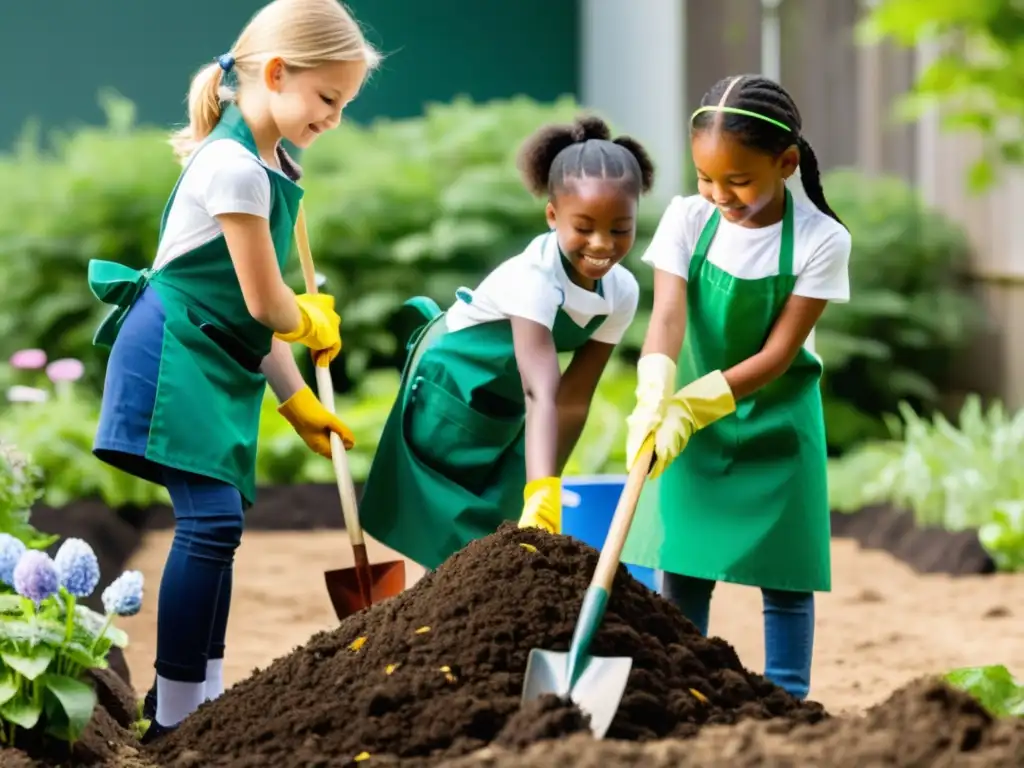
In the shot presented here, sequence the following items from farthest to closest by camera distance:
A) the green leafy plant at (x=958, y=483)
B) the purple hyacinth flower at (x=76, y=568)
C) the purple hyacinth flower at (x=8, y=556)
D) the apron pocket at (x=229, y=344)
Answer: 1. the green leafy plant at (x=958, y=483)
2. the apron pocket at (x=229, y=344)
3. the purple hyacinth flower at (x=8, y=556)
4. the purple hyacinth flower at (x=76, y=568)

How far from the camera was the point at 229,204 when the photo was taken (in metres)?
2.74

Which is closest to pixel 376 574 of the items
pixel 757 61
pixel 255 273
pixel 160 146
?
pixel 255 273

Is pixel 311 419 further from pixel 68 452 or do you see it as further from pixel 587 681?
pixel 68 452

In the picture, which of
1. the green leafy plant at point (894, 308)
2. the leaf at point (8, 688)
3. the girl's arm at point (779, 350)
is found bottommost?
the leaf at point (8, 688)

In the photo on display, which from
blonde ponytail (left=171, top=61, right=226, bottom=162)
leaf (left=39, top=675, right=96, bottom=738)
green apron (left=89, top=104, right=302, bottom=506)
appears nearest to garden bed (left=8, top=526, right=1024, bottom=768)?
leaf (left=39, top=675, right=96, bottom=738)

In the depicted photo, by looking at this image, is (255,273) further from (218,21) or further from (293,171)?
(218,21)

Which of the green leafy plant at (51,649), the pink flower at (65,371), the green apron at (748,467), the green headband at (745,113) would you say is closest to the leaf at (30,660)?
the green leafy plant at (51,649)

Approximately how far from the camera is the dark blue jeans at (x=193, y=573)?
2.79 m

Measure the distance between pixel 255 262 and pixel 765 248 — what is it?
1003 millimetres

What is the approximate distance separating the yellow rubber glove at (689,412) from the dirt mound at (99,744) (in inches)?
42.3

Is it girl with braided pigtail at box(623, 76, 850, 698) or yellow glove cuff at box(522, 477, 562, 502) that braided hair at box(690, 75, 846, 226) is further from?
yellow glove cuff at box(522, 477, 562, 502)

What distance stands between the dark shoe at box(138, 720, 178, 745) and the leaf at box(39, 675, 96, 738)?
33 cm

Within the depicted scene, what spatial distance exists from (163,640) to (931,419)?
5801mm

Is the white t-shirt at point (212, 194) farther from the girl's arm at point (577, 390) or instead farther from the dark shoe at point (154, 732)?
the dark shoe at point (154, 732)
